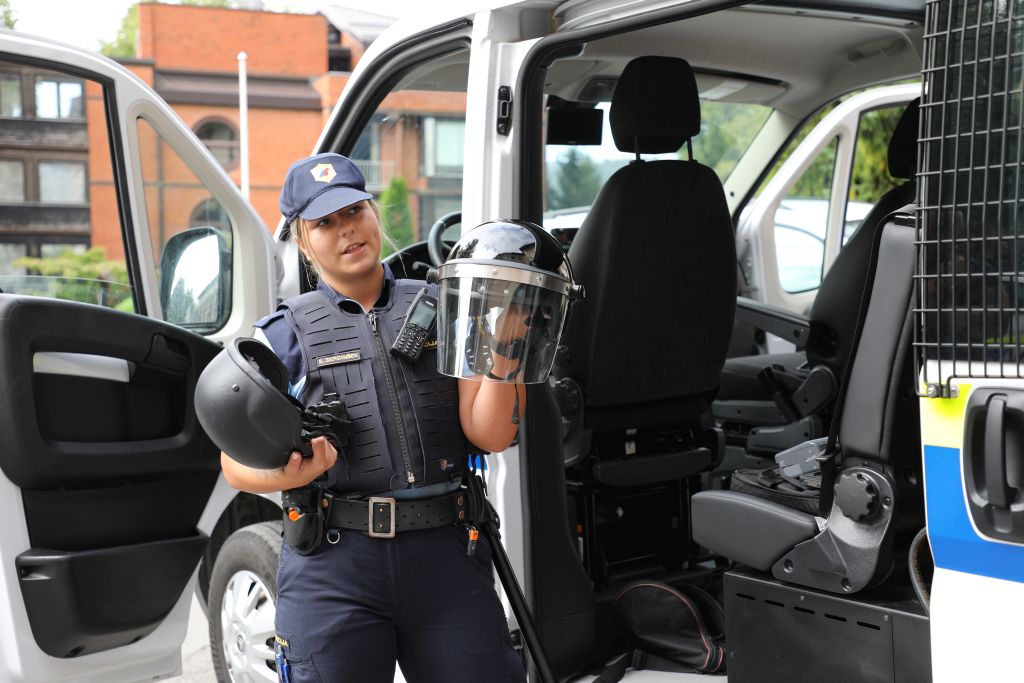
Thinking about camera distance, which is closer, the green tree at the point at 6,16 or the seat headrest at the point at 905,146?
the green tree at the point at 6,16

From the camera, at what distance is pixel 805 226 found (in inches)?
→ 208

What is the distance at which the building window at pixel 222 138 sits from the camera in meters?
32.0

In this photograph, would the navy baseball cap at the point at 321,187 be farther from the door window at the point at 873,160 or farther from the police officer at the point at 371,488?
the door window at the point at 873,160

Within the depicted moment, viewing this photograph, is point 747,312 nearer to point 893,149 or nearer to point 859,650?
point 893,149

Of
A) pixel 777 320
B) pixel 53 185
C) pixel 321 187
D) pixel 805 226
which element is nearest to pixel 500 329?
pixel 321 187

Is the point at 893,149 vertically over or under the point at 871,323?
over

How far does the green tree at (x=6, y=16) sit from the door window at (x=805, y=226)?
10.9 feet

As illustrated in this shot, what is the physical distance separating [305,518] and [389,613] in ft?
0.81

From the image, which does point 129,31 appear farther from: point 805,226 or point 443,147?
point 443,147

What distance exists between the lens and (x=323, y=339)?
2.17 metres

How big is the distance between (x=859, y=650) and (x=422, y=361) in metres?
0.99

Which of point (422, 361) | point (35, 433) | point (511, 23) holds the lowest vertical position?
point (35, 433)

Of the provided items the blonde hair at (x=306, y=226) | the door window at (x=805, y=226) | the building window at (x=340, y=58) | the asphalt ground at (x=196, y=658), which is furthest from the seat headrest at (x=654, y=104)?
the building window at (x=340, y=58)

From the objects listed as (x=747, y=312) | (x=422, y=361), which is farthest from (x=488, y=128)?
(x=747, y=312)
